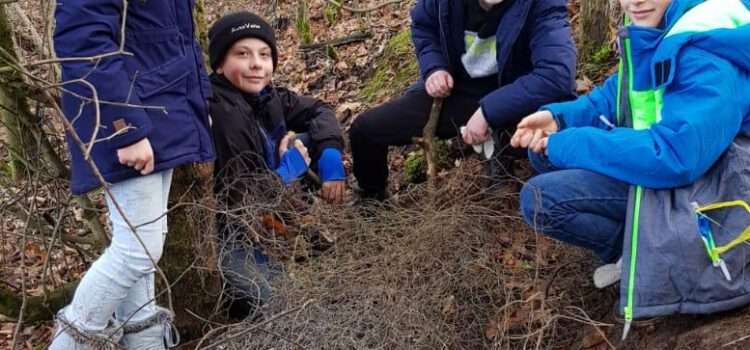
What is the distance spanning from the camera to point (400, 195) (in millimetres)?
4082

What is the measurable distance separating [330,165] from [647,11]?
1.79m

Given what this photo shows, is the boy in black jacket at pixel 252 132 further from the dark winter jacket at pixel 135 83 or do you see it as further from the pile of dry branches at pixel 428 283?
the dark winter jacket at pixel 135 83

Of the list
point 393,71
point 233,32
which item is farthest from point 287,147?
point 393,71

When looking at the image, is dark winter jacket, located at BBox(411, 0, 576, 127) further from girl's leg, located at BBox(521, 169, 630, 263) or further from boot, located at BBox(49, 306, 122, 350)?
boot, located at BBox(49, 306, 122, 350)

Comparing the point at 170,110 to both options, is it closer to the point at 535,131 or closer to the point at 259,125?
the point at 259,125

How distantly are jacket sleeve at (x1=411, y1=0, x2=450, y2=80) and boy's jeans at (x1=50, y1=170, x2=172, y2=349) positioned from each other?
5.32ft

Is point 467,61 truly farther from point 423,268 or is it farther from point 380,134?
Result: point 423,268

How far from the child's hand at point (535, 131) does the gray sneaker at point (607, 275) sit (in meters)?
0.51

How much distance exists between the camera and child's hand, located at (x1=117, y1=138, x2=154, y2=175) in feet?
8.06

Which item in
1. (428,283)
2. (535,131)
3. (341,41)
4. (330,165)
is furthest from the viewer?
(341,41)

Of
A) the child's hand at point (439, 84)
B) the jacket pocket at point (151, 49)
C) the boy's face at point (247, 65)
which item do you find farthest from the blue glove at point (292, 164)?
the jacket pocket at point (151, 49)

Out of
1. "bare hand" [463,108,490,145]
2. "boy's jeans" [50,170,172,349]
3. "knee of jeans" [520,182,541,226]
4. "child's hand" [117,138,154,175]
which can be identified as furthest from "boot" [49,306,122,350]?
"bare hand" [463,108,490,145]

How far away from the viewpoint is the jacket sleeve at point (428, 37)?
3781mm

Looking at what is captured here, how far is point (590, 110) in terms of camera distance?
2.93m
